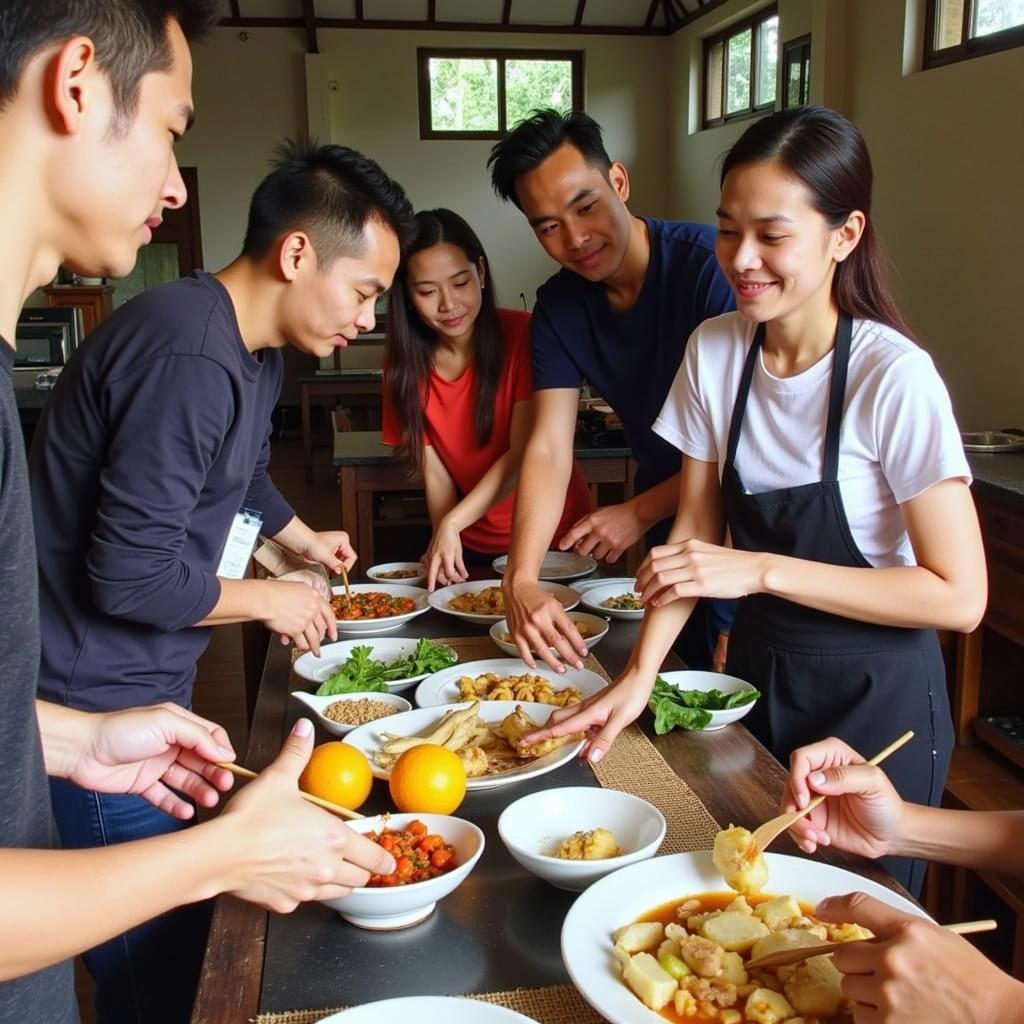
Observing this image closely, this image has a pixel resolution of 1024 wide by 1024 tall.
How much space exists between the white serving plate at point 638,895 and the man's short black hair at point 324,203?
106 cm

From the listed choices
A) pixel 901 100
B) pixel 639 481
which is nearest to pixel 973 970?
pixel 639 481

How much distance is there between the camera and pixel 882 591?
1378 millimetres

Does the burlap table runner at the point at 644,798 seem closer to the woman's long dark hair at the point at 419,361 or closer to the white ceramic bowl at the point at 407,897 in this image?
the white ceramic bowl at the point at 407,897

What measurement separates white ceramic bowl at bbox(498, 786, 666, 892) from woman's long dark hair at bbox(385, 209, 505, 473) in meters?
1.64

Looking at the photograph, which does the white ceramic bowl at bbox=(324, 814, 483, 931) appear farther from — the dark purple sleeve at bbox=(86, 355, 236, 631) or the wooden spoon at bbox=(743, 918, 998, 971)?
the dark purple sleeve at bbox=(86, 355, 236, 631)

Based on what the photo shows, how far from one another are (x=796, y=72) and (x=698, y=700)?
6.94 metres

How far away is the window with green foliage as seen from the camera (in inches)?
406

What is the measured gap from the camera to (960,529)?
1365 millimetres

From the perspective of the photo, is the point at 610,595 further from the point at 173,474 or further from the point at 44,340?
the point at 44,340

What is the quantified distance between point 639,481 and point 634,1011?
180 centimetres

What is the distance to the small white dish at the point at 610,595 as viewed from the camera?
2.05 m

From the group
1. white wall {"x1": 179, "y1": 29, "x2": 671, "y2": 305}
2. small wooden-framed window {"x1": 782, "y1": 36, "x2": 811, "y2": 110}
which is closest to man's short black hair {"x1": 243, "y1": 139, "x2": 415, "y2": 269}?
small wooden-framed window {"x1": 782, "y1": 36, "x2": 811, "y2": 110}

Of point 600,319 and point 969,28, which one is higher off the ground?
point 969,28

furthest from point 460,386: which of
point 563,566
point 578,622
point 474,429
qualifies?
point 578,622
